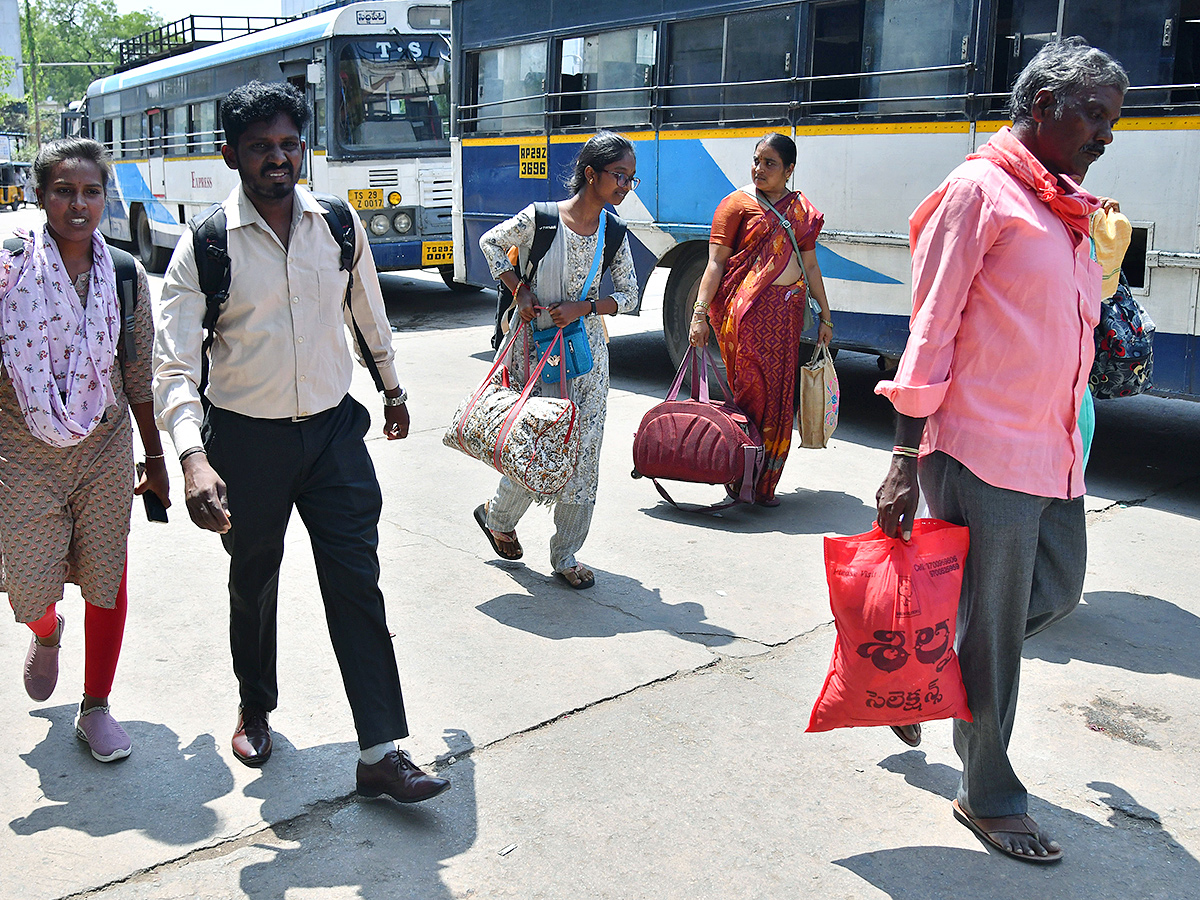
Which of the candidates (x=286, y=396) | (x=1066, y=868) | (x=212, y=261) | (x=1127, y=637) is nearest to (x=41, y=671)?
(x=286, y=396)

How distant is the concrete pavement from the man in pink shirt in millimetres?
389

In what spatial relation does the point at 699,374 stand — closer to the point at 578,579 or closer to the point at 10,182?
the point at 578,579

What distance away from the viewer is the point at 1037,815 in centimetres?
302

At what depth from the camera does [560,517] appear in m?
4.69

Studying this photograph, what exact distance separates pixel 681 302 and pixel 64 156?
18.4 ft

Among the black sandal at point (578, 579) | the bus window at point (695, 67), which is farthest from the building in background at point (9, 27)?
the black sandal at point (578, 579)

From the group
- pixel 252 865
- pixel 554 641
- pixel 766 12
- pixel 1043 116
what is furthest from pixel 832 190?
pixel 252 865

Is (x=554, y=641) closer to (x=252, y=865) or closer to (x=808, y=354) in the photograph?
(x=252, y=865)

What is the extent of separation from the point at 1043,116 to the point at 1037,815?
5.69 ft

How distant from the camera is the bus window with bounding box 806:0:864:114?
686 cm

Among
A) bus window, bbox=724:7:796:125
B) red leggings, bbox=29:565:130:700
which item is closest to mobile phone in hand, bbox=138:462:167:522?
red leggings, bbox=29:565:130:700

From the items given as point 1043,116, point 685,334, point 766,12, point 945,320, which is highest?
point 766,12

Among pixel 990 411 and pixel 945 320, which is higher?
pixel 945 320

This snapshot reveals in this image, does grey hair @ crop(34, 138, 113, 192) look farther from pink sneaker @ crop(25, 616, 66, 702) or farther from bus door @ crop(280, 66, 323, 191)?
bus door @ crop(280, 66, 323, 191)
